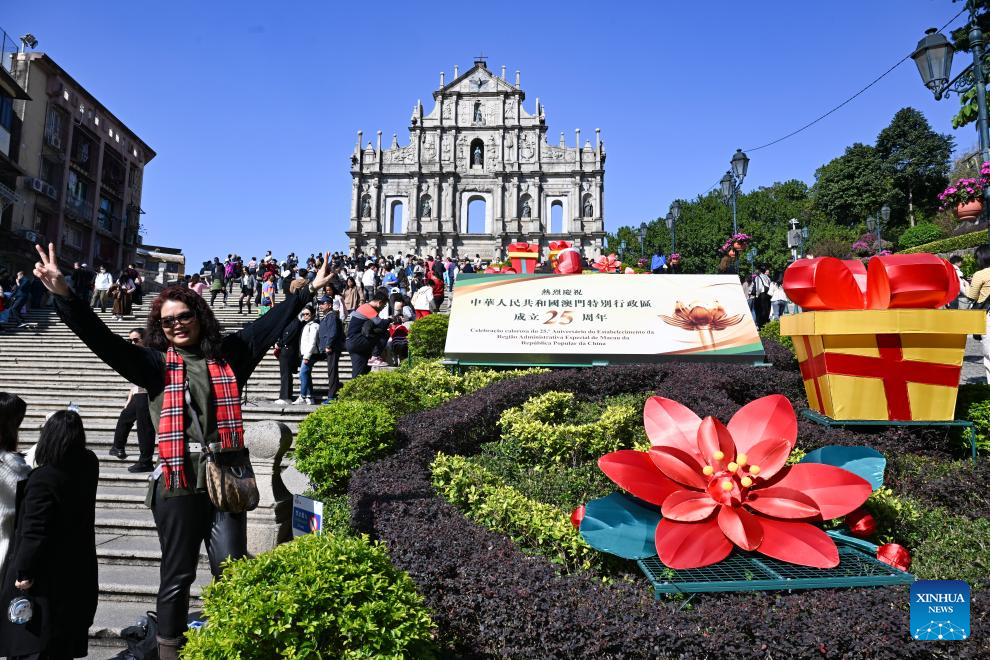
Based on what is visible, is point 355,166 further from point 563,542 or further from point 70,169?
point 563,542

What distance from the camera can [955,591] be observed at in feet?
6.97

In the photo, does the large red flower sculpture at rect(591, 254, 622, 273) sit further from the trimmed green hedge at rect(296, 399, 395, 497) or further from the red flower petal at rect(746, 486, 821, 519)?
the red flower petal at rect(746, 486, 821, 519)

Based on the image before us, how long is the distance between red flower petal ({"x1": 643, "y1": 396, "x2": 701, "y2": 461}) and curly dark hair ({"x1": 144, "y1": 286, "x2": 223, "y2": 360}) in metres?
2.17

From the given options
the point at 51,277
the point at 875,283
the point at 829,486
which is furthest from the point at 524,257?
the point at 51,277

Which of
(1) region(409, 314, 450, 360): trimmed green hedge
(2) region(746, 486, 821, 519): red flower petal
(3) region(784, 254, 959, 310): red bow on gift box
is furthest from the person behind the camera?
(1) region(409, 314, 450, 360): trimmed green hedge

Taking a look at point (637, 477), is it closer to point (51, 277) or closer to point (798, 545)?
point (798, 545)

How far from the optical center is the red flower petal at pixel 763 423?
11.0ft

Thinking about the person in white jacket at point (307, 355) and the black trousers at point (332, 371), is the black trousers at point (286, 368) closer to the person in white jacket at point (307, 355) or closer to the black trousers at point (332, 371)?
the person in white jacket at point (307, 355)

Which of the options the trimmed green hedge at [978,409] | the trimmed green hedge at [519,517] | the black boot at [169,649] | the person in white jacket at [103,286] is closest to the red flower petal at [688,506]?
the trimmed green hedge at [519,517]

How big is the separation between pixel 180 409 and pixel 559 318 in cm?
544

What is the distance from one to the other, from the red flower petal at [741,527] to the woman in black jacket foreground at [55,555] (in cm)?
296

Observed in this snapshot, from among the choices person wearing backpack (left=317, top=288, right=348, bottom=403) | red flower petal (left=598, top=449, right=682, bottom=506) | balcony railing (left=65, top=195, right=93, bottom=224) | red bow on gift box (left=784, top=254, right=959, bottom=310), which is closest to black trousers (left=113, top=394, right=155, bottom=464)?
person wearing backpack (left=317, top=288, right=348, bottom=403)

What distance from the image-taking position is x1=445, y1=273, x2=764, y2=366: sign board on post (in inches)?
295

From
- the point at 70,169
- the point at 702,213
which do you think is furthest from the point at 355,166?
the point at 702,213
